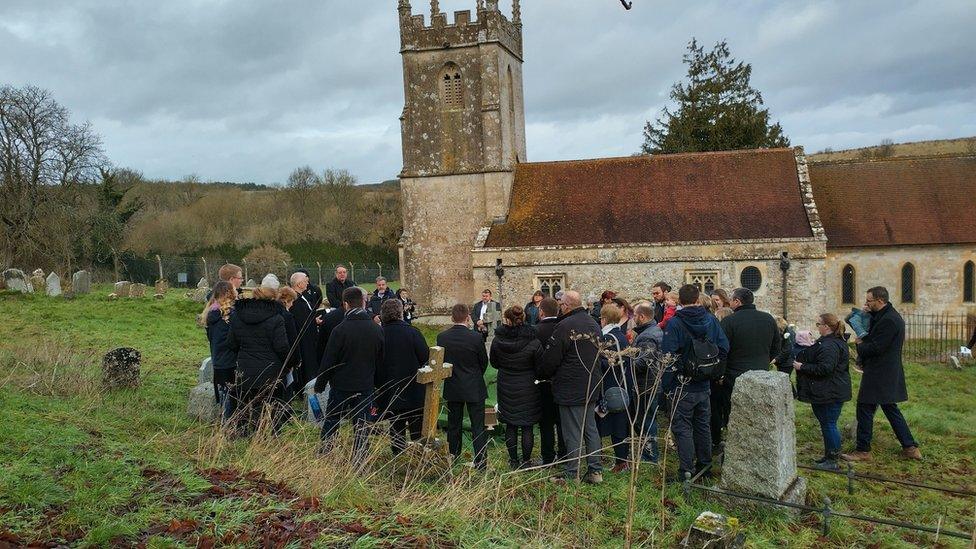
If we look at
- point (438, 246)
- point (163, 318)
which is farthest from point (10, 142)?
point (438, 246)

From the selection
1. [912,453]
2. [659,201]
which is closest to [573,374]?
[912,453]

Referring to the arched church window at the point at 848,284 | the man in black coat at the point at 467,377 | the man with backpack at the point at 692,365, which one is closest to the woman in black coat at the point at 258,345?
the man in black coat at the point at 467,377

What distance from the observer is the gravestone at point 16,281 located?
22.8 meters

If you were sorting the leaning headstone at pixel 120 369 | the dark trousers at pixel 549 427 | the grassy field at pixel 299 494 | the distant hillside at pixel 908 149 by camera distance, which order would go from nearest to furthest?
the grassy field at pixel 299 494 < the dark trousers at pixel 549 427 < the leaning headstone at pixel 120 369 < the distant hillside at pixel 908 149

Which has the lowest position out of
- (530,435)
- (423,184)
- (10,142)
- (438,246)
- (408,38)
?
(530,435)

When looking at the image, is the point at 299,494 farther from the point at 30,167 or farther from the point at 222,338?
the point at 30,167

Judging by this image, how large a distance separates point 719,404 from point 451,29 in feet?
66.7

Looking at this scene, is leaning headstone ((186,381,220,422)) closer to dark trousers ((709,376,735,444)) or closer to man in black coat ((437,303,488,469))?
man in black coat ((437,303,488,469))

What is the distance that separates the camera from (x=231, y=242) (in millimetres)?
50531

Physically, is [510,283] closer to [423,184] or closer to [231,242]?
[423,184]

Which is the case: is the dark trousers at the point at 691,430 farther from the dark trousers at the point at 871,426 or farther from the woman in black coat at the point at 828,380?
the dark trousers at the point at 871,426

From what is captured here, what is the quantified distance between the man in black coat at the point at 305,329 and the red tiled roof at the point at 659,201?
15296 millimetres

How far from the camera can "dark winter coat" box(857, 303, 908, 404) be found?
843 centimetres

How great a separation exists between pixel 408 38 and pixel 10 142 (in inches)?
712
